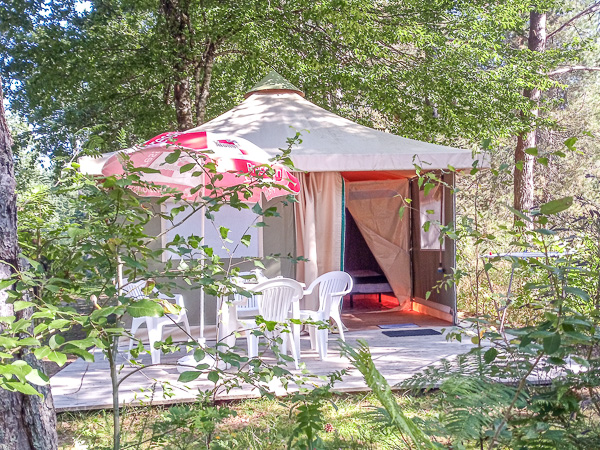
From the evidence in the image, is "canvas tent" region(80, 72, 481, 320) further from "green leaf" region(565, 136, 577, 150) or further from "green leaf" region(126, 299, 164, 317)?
"green leaf" region(126, 299, 164, 317)

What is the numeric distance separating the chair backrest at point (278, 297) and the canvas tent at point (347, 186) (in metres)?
1.35

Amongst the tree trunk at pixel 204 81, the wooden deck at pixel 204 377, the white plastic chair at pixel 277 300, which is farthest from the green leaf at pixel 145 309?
the tree trunk at pixel 204 81

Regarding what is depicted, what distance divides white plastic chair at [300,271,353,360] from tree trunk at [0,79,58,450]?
2.93 m

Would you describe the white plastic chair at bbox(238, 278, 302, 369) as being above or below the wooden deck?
above

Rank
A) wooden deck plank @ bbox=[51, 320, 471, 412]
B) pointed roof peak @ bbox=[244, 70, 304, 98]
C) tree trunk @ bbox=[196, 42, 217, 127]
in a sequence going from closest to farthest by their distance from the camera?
1. wooden deck plank @ bbox=[51, 320, 471, 412]
2. pointed roof peak @ bbox=[244, 70, 304, 98]
3. tree trunk @ bbox=[196, 42, 217, 127]

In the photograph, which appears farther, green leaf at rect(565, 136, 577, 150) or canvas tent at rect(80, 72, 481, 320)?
canvas tent at rect(80, 72, 481, 320)

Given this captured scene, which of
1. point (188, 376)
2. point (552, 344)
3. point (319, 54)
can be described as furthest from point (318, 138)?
point (552, 344)

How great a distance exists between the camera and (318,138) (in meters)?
6.50

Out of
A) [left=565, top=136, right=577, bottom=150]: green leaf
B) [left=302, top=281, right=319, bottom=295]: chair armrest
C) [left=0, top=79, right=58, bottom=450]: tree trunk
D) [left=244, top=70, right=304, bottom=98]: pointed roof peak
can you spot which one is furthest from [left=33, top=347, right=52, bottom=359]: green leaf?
[left=244, top=70, right=304, bottom=98]: pointed roof peak

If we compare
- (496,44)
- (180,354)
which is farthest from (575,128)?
(180,354)

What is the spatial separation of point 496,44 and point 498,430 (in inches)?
367

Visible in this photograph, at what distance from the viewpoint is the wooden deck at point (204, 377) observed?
150 inches

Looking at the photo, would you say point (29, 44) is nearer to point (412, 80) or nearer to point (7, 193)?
point (412, 80)

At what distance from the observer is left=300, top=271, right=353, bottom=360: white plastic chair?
489 cm
